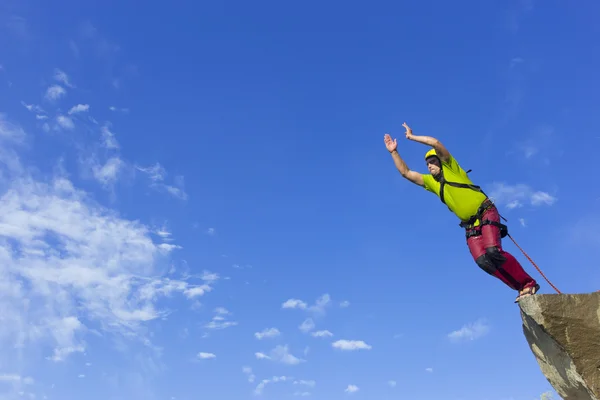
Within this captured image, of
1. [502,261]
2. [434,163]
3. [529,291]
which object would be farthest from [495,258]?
[434,163]

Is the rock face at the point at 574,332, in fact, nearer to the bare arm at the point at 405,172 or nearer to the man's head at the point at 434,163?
the man's head at the point at 434,163

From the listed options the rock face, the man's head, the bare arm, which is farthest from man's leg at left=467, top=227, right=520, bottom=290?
the bare arm

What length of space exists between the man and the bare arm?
0.24 ft

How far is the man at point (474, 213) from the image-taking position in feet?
30.8

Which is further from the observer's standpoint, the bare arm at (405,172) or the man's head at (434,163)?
the bare arm at (405,172)

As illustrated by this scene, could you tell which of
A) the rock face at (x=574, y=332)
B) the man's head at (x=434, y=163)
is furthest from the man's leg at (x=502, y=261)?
the man's head at (x=434, y=163)

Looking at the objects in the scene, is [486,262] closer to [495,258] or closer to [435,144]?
[495,258]

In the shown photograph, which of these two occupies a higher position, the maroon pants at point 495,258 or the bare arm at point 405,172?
the bare arm at point 405,172

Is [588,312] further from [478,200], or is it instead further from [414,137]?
[414,137]

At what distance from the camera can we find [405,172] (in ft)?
35.9

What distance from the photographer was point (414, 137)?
10.1m

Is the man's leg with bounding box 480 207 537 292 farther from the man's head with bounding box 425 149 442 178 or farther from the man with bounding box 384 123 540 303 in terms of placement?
the man's head with bounding box 425 149 442 178

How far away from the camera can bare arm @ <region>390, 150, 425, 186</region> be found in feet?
35.1

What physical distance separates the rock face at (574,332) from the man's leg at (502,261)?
73 centimetres
